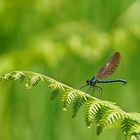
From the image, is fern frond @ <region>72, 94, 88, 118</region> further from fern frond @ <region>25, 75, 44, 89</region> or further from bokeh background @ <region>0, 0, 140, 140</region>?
bokeh background @ <region>0, 0, 140, 140</region>

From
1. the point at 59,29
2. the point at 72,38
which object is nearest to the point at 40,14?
the point at 59,29

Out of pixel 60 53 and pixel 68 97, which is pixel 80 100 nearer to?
pixel 68 97

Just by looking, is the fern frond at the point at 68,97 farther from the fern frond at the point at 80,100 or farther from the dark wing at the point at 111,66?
the dark wing at the point at 111,66

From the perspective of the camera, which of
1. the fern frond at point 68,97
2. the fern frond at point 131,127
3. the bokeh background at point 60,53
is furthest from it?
the bokeh background at point 60,53

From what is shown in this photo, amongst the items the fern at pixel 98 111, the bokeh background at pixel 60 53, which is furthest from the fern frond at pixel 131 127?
the bokeh background at pixel 60 53

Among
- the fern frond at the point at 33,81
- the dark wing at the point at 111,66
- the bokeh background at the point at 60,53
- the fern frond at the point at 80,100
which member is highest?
the bokeh background at the point at 60,53

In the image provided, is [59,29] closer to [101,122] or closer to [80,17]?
[80,17]

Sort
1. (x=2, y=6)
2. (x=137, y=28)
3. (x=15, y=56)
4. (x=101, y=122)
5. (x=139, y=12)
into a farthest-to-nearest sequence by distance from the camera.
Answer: (x=139, y=12)
(x=2, y=6)
(x=137, y=28)
(x=15, y=56)
(x=101, y=122)

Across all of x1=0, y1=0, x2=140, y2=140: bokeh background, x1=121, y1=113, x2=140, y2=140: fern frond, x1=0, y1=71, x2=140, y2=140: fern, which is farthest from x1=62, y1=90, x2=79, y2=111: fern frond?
x1=0, y1=0, x2=140, y2=140: bokeh background
